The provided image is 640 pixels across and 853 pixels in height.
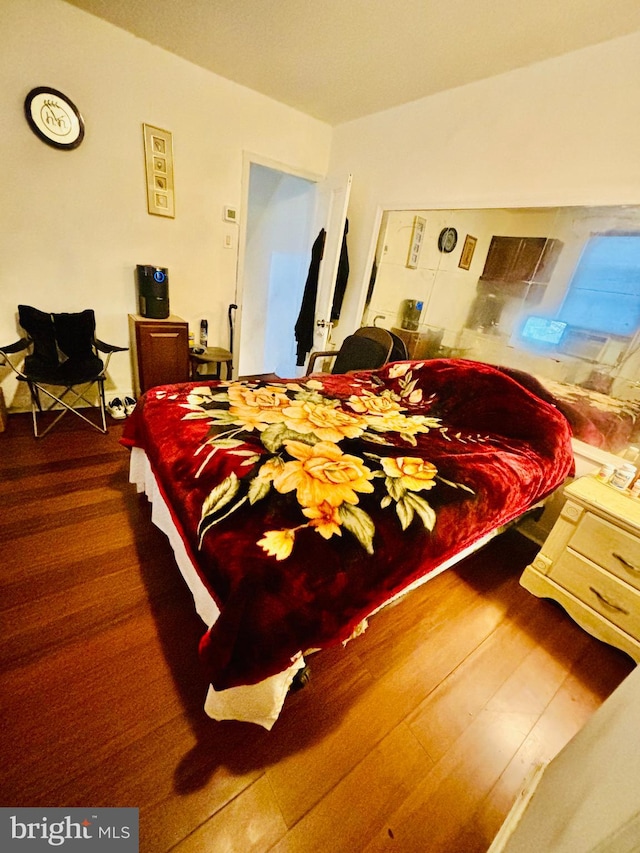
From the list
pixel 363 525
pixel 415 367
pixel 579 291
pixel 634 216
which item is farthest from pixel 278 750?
pixel 634 216

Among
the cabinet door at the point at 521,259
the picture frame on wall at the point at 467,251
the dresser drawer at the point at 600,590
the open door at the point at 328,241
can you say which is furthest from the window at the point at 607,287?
the open door at the point at 328,241

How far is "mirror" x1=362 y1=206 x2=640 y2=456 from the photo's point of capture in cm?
169

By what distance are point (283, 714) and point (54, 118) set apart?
3.52 meters

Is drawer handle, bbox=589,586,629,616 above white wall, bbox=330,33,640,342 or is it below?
below

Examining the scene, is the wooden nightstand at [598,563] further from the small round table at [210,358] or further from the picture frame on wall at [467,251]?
the small round table at [210,358]

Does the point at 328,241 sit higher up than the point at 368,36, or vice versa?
the point at 368,36

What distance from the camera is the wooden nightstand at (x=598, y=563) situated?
137 cm

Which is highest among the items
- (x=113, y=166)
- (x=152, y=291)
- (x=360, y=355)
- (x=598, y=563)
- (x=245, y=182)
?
(x=245, y=182)

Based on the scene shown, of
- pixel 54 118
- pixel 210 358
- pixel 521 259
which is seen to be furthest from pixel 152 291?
pixel 521 259

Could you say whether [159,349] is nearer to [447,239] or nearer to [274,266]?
[274,266]

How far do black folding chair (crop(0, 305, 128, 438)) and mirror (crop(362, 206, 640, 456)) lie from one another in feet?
8.19

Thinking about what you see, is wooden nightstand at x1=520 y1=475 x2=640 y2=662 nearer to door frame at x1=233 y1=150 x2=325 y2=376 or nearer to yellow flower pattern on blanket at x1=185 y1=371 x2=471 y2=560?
yellow flower pattern on blanket at x1=185 y1=371 x2=471 y2=560

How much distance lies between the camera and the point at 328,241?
9.67 feet

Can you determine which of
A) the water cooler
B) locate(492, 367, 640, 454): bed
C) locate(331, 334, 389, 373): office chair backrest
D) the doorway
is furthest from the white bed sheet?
the doorway
